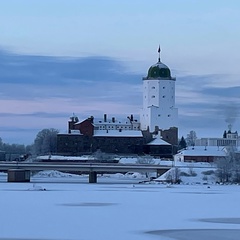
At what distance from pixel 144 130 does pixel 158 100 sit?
215 inches

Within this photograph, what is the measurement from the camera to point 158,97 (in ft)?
401

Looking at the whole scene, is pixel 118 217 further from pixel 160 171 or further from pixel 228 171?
pixel 160 171

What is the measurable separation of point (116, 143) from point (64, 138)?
7720 millimetres

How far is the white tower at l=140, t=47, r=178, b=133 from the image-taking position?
12031 centimetres

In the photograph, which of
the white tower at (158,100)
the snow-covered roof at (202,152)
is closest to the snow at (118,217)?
the snow-covered roof at (202,152)

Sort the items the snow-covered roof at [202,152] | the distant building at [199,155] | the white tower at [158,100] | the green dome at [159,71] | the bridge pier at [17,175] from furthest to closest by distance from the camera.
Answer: the green dome at [159,71] → the white tower at [158,100] → the snow-covered roof at [202,152] → the distant building at [199,155] → the bridge pier at [17,175]

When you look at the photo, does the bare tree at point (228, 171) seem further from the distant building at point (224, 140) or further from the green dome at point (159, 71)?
the distant building at point (224, 140)

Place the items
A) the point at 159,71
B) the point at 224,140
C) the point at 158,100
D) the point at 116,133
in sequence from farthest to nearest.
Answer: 1. the point at 224,140
2. the point at 159,71
3. the point at 158,100
4. the point at 116,133

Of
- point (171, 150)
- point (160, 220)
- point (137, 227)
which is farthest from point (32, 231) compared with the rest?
point (171, 150)

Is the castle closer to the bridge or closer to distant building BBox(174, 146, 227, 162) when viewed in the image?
distant building BBox(174, 146, 227, 162)

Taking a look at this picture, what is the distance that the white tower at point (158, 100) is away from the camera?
12031 centimetres

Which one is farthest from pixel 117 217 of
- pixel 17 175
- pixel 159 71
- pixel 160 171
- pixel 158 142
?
pixel 159 71

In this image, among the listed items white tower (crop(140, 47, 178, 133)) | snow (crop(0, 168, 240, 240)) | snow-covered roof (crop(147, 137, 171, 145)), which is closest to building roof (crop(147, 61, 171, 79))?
white tower (crop(140, 47, 178, 133))

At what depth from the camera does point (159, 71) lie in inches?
4892
